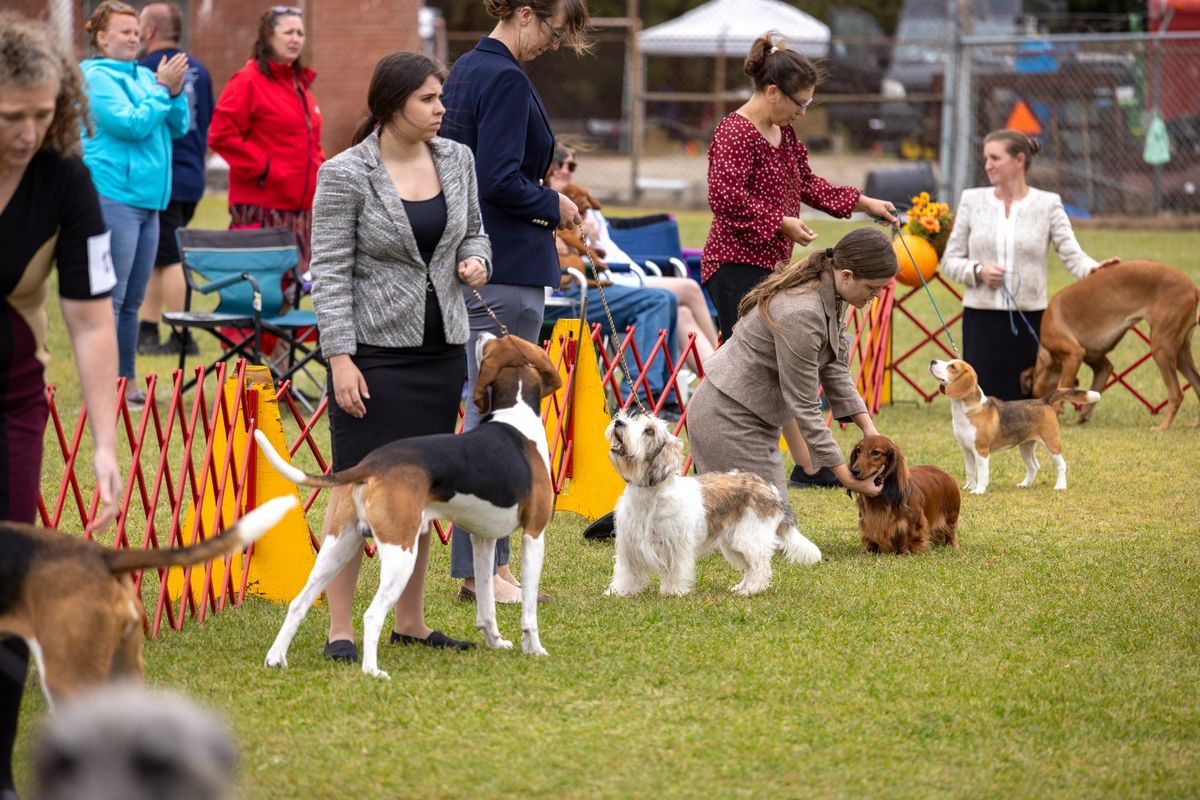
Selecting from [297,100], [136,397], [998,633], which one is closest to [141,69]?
[297,100]

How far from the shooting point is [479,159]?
15.2ft

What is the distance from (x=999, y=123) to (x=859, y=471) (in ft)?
49.4

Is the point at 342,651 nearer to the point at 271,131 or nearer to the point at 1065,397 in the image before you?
the point at 1065,397

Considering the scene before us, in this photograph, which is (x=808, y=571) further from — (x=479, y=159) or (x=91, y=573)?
(x=91, y=573)

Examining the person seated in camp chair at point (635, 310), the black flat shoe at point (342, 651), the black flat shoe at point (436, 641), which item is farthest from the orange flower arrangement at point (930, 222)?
the black flat shoe at point (342, 651)

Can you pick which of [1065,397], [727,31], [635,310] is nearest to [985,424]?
[1065,397]

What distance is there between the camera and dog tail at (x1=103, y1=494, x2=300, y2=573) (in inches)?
108

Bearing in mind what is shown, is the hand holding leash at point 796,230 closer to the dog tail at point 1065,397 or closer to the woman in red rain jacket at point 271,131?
the dog tail at point 1065,397

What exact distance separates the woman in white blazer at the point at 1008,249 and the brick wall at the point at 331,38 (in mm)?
15394

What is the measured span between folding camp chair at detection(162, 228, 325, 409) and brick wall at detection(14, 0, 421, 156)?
46.0 ft

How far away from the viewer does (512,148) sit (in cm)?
462

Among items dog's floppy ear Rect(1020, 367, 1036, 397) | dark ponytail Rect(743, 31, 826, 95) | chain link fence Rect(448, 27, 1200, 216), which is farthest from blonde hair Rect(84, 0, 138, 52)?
chain link fence Rect(448, 27, 1200, 216)

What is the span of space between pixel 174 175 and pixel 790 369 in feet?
21.3

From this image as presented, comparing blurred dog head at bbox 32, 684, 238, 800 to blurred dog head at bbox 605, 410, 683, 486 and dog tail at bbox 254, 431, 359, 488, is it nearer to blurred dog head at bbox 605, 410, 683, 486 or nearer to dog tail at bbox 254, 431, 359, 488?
dog tail at bbox 254, 431, 359, 488
